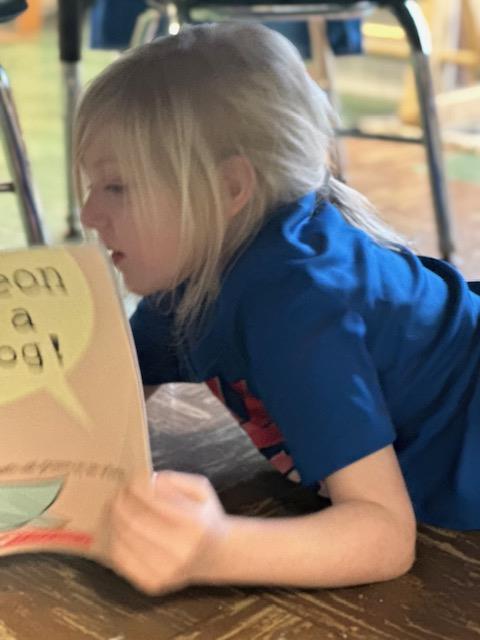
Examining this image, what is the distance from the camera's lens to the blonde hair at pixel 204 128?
82 cm

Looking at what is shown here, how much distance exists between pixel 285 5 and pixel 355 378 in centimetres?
86

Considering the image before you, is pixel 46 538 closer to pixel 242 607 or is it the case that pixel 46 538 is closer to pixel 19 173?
pixel 242 607

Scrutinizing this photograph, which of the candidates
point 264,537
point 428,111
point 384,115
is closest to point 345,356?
point 264,537

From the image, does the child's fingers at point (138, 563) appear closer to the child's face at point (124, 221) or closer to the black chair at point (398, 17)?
the child's face at point (124, 221)

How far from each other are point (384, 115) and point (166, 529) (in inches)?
90.7

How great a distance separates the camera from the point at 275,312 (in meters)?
0.77

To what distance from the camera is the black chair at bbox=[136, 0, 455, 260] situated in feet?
4.81

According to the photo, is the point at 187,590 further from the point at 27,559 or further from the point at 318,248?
the point at 318,248

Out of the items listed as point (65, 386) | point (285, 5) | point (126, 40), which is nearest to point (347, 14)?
point (285, 5)

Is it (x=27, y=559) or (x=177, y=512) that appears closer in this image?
(x=177, y=512)

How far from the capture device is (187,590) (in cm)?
78

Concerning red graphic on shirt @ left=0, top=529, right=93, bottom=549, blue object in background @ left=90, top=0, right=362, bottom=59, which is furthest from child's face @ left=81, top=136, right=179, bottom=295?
blue object in background @ left=90, top=0, right=362, bottom=59

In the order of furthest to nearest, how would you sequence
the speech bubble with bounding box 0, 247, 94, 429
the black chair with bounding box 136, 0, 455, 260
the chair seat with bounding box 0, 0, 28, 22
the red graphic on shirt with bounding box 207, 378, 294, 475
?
the black chair with bounding box 136, 0, 455, 260 < the chair seat with bounding box 0, 0, 28, 22 < the red graphic on shirt with bounding box 207, 378, 294, 475 < the speech bubble with bounding box 0, 247, 94, 429

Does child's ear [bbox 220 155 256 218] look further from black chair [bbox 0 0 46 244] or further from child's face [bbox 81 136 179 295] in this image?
black chair [bbox 0 0 46 244]
